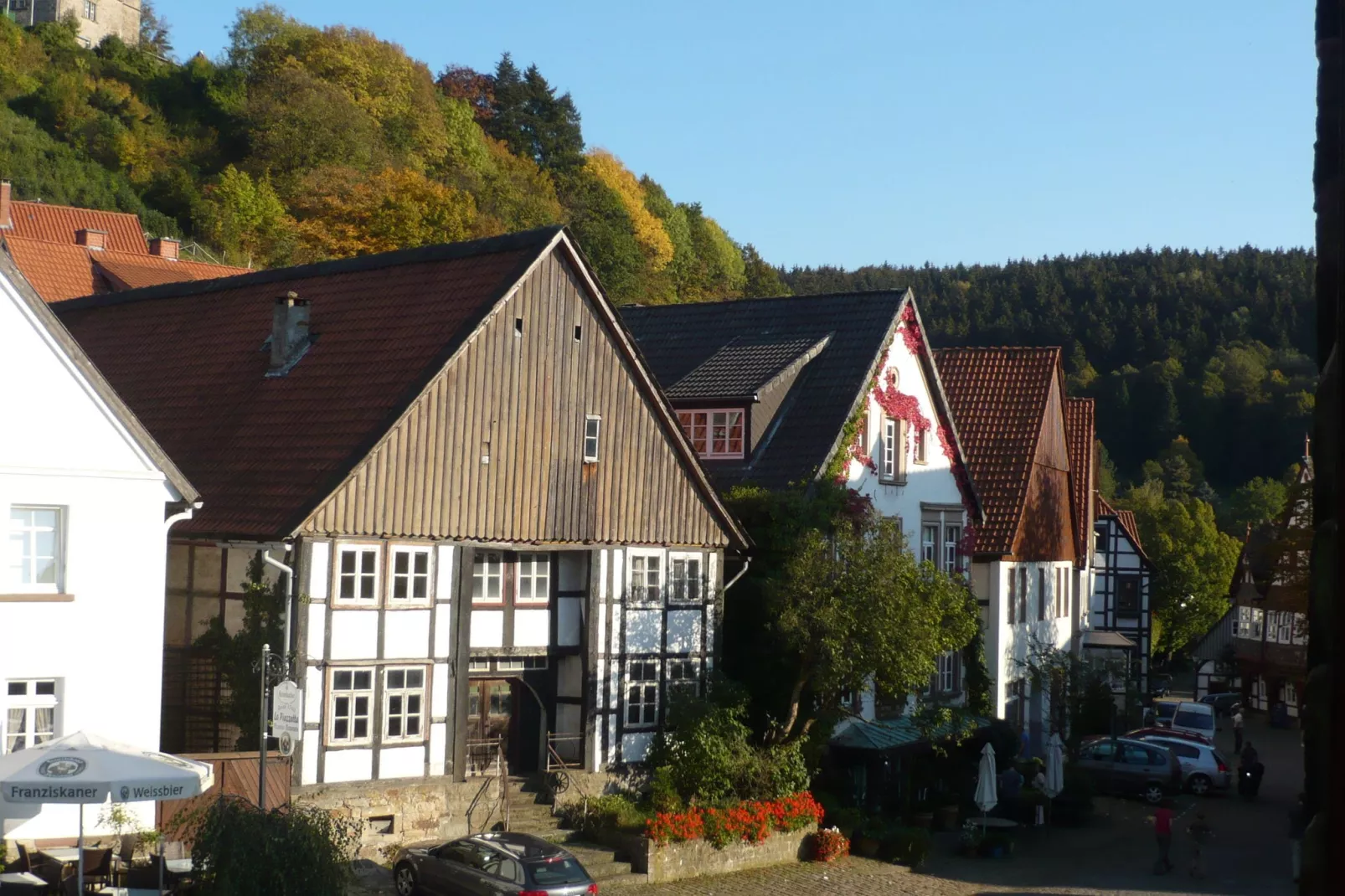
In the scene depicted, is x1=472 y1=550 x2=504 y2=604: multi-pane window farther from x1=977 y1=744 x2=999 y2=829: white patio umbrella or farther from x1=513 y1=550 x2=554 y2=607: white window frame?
x1=977 y1=744 x2=999 y2=829: white patio umbrella

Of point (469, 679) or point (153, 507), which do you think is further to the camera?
point (469, 679)

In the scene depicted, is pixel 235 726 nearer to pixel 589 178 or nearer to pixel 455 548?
pixel 455 548

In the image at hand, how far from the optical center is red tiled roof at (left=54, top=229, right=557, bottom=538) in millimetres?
24078

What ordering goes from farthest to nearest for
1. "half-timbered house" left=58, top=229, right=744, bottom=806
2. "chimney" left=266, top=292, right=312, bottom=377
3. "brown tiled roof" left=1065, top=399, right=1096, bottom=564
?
"brown tiled roof" left=1065, top=399, right=1096, bottom=564 → "chimney" left=266, top=292, right=312, bottom=377 → "half-timbered house" left=58, top=229, right=744, bottom=806

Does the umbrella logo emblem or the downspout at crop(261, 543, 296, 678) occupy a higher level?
the downspout at crop(261, 543, 296, 678)

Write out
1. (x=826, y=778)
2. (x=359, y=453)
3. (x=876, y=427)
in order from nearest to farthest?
(x=359, y=453)
(x=826, y=778)
(x=876, y=427)

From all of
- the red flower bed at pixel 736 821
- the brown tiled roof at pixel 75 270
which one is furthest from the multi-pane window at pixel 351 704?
the brown tiled roof at pixel 75 270

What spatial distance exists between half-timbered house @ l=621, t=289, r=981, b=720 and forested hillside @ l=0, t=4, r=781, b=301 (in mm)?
27447

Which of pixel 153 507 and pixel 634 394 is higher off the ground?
pixel 634 394

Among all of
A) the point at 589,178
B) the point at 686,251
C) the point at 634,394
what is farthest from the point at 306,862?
the point at 686,251

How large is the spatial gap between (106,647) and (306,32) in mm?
74546

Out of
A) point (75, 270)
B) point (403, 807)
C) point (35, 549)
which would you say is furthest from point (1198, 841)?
point (75, 270)

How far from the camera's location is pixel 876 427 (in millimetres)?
33375

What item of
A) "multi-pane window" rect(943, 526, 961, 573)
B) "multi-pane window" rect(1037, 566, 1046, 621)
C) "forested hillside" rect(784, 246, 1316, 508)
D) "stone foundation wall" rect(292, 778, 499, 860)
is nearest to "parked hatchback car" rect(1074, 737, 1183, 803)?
"multi-pane window" rect(1037, 566, 1046, 621)
